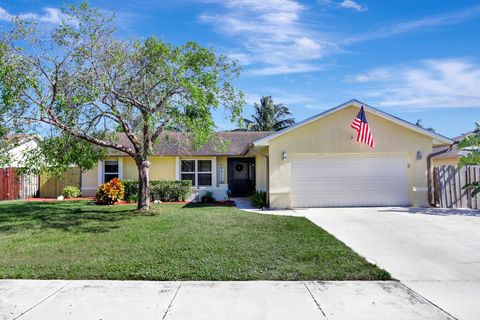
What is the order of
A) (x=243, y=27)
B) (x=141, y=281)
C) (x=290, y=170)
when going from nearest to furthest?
(x=141, y=281), (x=243, y=27), (x=290, y=170)

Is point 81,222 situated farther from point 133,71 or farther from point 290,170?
point 290,170

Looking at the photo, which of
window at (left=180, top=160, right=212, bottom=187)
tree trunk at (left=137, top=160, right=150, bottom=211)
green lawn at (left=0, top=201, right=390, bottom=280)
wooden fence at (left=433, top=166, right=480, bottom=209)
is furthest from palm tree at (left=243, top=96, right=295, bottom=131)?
green lawn at (left=0, top=201, right=390, bottom=280)

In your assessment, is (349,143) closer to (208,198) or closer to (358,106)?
(358,106)

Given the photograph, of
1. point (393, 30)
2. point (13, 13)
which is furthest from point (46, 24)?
point (393, 30)

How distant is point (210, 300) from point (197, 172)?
52.2ft

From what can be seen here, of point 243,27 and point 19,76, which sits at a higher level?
point 243,27

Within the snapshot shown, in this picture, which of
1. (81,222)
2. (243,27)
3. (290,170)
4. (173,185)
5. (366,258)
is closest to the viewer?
(366,258)

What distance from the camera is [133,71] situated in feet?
38.0

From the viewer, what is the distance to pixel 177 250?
7367 mm

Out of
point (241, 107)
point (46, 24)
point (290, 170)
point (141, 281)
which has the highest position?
point (46, 24)

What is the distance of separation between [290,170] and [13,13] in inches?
431

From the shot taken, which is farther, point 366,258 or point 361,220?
point 361,220

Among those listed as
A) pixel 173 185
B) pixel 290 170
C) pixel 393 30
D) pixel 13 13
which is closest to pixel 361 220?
pixel 290 170

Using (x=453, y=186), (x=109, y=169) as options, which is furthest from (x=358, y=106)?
(x=109, y=169)
